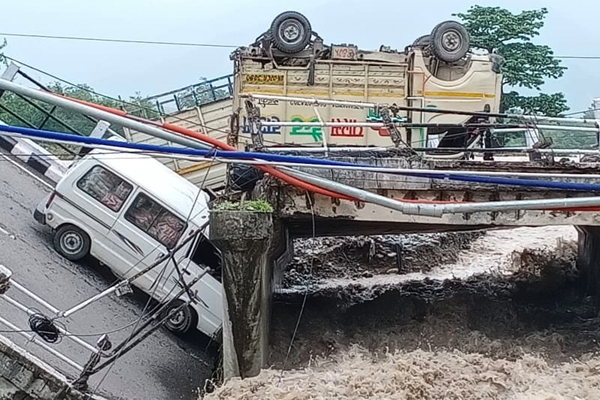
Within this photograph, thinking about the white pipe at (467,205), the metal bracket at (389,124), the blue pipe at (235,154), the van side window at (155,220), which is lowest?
the van side window at (155,220)

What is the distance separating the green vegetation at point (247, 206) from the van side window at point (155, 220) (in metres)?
3.48

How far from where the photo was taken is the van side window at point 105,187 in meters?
13.1

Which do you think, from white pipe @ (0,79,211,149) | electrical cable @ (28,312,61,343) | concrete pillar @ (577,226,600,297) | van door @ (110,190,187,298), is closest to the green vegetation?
electrical cable @ (28,312,61,343)

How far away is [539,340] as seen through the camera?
A: 12.0 m

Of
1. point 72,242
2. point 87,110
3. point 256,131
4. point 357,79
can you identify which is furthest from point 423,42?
point 87,110

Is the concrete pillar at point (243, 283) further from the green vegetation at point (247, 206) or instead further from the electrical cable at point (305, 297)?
the electrical cable at point (305, 297)

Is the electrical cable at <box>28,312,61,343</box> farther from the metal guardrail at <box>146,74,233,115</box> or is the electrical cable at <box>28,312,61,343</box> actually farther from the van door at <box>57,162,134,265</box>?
the metal guardrail at <box>146,74,233,115</box>

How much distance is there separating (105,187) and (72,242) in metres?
1.04

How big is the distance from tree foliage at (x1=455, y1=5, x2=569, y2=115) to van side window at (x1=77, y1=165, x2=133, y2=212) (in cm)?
2048

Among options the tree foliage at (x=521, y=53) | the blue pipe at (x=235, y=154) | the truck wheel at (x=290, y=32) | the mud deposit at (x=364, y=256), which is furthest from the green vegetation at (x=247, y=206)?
the tree foliage at (x=521, y=53)

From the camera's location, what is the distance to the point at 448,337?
484 inches

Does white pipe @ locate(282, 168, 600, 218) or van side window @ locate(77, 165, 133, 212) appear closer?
white pipe @ locate(282, 168, 600, 218)

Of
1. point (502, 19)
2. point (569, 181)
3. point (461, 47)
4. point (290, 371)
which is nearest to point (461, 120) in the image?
point (461, 47)

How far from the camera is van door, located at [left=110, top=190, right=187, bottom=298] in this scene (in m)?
12.9
